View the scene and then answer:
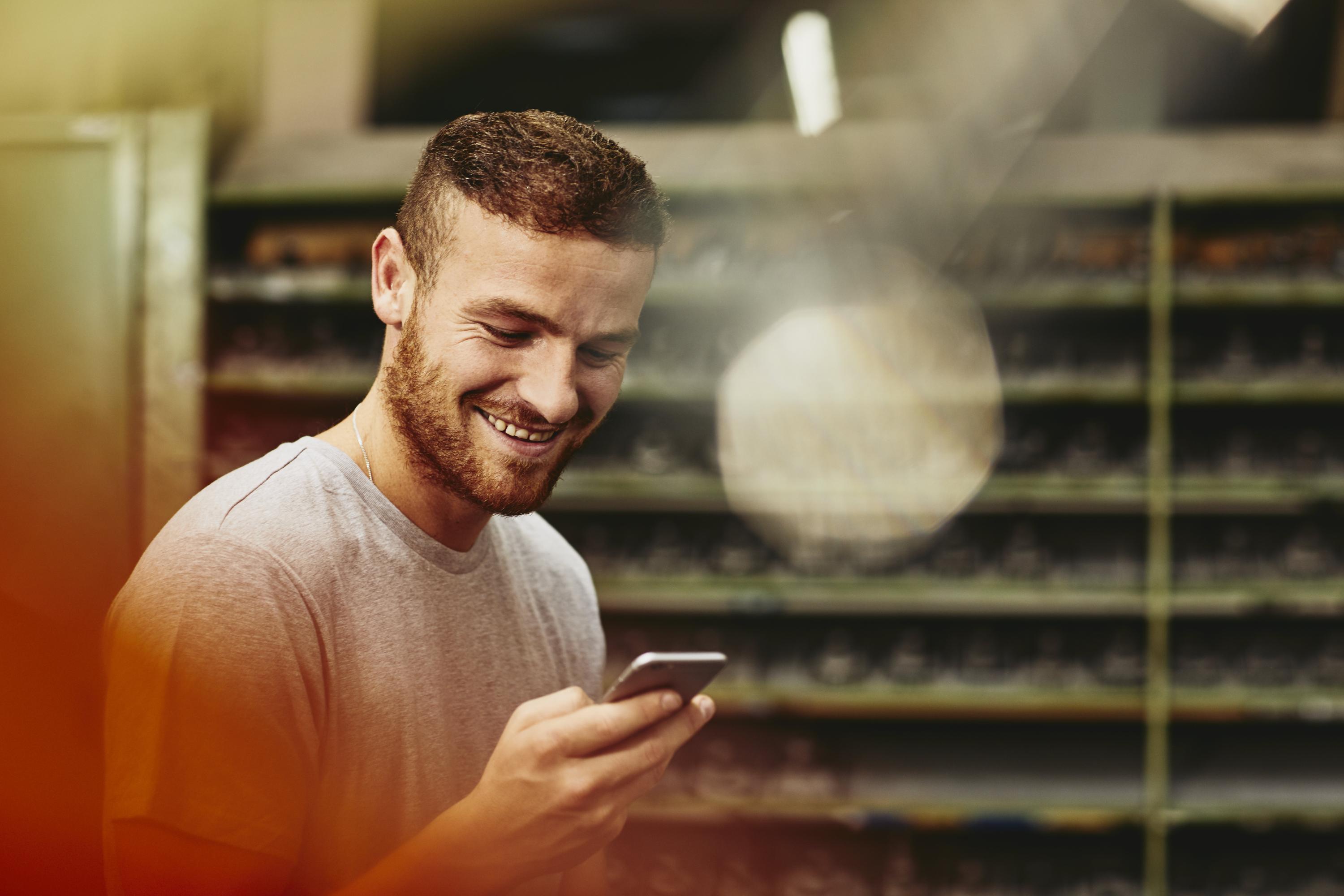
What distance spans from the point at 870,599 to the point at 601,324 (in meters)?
2.18

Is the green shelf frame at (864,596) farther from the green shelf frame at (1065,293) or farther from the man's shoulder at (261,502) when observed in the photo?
the man's shoulder at (261,502)

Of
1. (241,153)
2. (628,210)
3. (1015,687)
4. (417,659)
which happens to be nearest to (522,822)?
(417,659)

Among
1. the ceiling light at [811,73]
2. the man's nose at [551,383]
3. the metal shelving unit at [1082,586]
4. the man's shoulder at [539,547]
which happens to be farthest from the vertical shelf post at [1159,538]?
the man's nose at [551,383]

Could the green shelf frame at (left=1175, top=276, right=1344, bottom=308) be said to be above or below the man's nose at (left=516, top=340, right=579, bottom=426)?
above

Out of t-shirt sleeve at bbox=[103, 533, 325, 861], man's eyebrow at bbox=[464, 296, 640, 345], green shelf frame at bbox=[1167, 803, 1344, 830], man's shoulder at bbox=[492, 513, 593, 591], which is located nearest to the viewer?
t-shirt sleeve at bbox=[103, 533, 325, 861]

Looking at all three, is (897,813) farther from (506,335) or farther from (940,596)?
(506,335)

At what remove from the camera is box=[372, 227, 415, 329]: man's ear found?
92 cm

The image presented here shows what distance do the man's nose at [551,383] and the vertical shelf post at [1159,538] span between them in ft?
8.19

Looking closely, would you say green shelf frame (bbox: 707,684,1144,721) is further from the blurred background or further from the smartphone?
the smartphone

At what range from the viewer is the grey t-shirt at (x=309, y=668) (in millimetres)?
720

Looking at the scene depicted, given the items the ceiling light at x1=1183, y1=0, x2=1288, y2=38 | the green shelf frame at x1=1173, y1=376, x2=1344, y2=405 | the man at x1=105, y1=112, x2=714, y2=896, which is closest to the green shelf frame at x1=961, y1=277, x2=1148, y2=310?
the green shelf frame at x1=1173, y1=376, x2=1344, y2=405

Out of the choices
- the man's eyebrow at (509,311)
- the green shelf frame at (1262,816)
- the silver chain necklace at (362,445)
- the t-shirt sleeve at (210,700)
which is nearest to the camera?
the t-shirt sleeve at (210,700)

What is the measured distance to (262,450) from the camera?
3.10 meters

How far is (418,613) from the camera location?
905 millimetres
